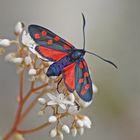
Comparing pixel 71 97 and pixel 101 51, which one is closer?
pixel 71 97

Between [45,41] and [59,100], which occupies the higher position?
[45,41]

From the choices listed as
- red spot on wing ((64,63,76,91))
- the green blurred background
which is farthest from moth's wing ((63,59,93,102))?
the green blurred background

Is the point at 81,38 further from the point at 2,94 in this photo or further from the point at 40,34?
the point at 40,34

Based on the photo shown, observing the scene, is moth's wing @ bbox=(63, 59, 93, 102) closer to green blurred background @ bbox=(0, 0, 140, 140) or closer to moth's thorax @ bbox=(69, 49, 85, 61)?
moth's thorax @ bbox=(69, 49, 85, 61)

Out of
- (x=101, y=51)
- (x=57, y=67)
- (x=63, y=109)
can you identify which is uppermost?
(x=57, y=67)

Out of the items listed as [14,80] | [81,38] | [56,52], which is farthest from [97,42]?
[56,52]

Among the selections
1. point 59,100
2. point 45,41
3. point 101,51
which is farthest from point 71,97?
point 101,51

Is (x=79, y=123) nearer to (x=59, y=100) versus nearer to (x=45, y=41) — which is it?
(x=59, y=100)
